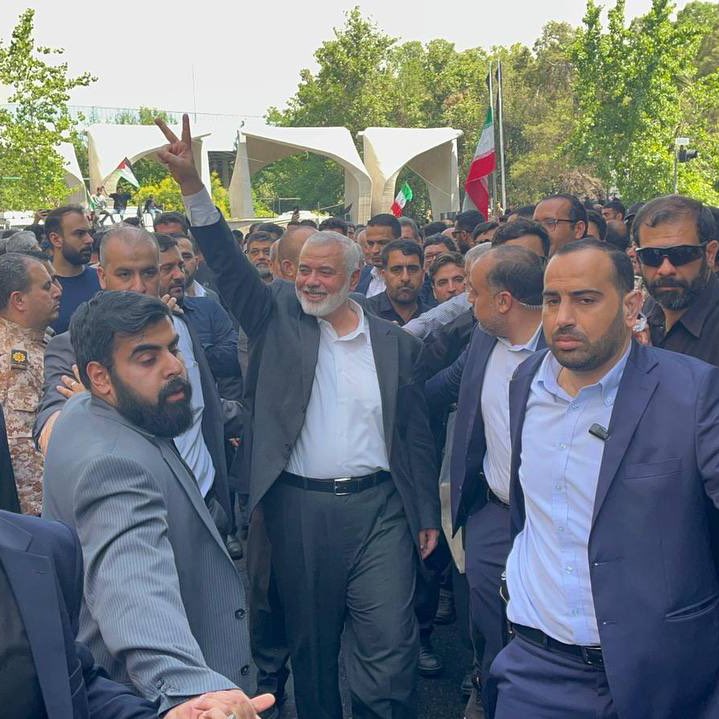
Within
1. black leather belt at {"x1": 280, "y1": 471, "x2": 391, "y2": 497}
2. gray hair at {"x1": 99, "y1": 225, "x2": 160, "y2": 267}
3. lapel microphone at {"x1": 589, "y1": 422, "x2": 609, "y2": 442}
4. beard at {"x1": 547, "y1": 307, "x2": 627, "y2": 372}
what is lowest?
black leather belt at {"x1": 280, "y1": 471, "x2": 391, "y2": 497}

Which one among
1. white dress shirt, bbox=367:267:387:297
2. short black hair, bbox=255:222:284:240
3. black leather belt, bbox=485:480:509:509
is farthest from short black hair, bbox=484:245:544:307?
short black hair, bbox=255:222:284:240

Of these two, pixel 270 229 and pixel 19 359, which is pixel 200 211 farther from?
pixel 270 229

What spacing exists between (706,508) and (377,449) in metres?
1.60

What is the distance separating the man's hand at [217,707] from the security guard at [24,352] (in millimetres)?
2356

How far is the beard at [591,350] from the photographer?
304 cm

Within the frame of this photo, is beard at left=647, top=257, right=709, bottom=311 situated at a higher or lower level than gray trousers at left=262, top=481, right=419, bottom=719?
higher

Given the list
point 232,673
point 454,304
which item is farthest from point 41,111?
point 232,673

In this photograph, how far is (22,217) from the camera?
26578 mm

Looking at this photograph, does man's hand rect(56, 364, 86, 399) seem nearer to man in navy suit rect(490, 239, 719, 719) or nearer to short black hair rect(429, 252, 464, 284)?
man in navy suit rect(490, 239, 719, 719)

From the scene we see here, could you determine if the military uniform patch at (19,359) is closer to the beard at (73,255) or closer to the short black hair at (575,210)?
the beard at (73,255)

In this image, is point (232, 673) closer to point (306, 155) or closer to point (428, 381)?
point (428, 381)

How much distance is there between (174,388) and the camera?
289 centimetres

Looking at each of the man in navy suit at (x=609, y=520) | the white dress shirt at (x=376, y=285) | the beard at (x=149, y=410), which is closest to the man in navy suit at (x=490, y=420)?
the man in navy suit at (x=609, y=520)

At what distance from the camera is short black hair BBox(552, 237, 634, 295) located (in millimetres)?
3137
